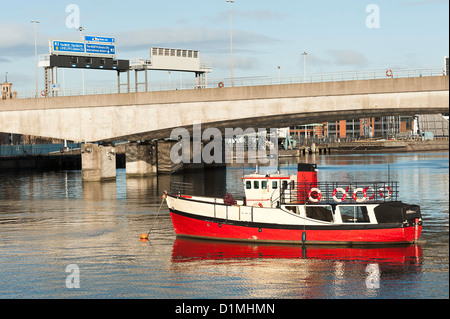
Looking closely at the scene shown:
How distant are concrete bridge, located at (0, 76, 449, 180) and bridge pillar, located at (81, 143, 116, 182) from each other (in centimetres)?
130

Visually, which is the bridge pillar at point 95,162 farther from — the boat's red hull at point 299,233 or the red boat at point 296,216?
the boat's red hull at point 299,233

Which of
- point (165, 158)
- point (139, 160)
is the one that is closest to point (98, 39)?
point (139, 160)

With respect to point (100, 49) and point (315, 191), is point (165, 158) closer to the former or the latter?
point (100, 49)

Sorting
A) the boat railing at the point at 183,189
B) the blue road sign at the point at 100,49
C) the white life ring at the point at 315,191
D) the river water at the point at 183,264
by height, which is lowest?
the river water at the point at 183,264

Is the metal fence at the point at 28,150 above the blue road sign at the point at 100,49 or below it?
below

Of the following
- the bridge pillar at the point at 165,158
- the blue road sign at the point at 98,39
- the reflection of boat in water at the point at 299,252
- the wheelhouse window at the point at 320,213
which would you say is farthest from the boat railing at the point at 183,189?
the blue road sign at the point at 98,39

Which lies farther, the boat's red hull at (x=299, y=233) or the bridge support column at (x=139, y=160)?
the bridge support column at (x=139, y=160)

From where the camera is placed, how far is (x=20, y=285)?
1068 inches

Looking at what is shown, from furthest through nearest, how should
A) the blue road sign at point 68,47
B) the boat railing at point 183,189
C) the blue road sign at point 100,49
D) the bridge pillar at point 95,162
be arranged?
the blue road sign at point 100,49 → the blue road sign at point 68,47 → the bridge pillar at point 95,162 → the boat railing at point 183,189

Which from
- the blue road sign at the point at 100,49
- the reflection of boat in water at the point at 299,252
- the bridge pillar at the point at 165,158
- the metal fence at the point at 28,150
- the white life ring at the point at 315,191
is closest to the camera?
the reflection of boat in water at the point at 299,252

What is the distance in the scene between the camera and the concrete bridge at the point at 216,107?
192 feet

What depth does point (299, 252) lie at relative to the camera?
33.0m

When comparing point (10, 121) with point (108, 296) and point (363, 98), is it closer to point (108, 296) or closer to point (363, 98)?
point (363, 98)
